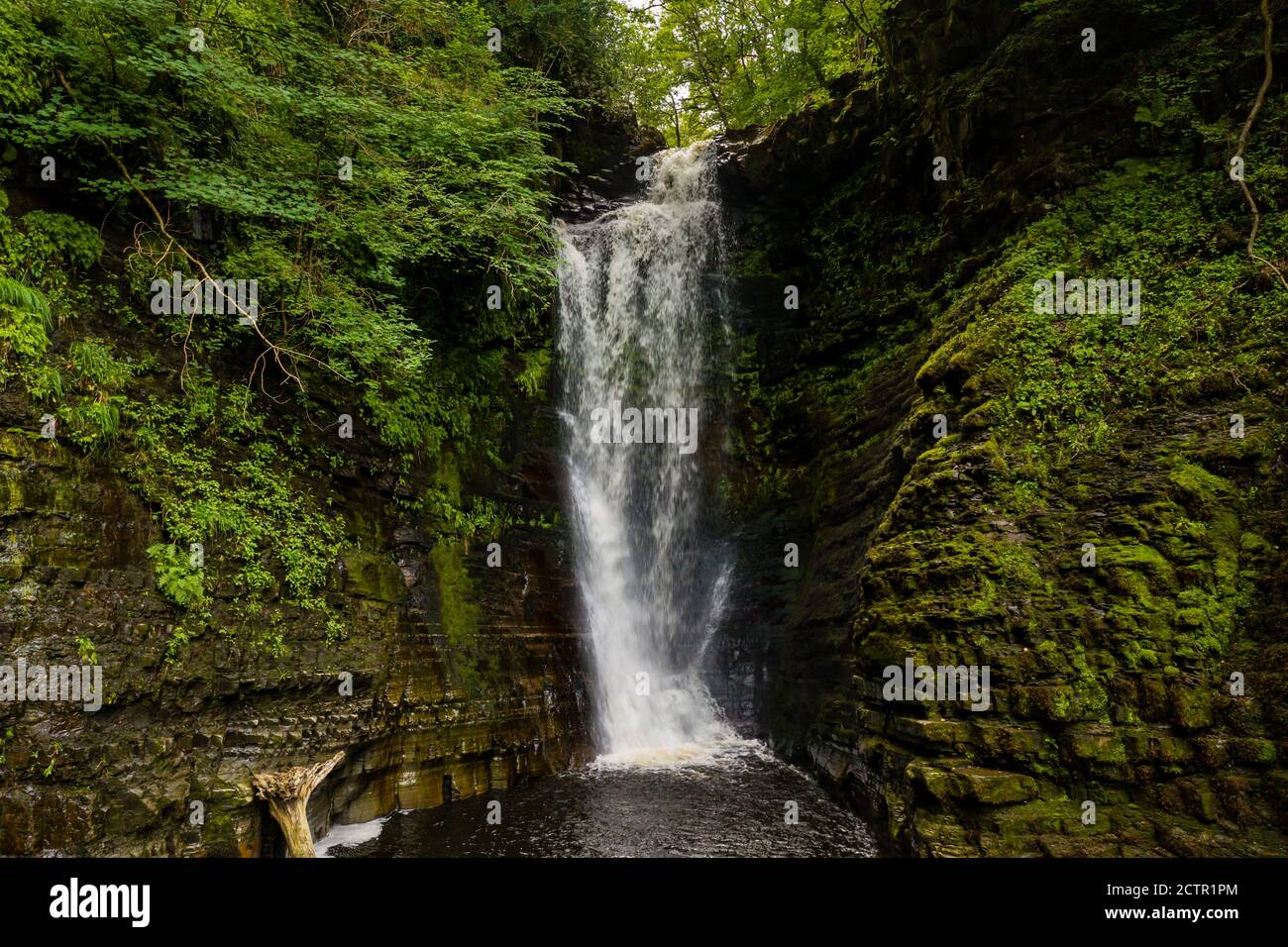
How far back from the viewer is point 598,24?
51.6ft

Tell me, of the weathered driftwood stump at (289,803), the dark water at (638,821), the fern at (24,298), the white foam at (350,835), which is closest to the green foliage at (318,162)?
the fern at (24,298)

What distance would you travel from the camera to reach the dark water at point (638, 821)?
6594 mm

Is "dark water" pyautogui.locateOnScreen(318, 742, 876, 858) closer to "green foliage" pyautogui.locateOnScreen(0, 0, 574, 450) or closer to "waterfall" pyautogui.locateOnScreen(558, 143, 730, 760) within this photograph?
"waterfall" pyautogui.locateOnScreen(558, 143, 730, 760)

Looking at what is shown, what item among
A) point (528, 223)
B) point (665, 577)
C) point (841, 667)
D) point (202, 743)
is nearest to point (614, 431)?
point (665, 577)

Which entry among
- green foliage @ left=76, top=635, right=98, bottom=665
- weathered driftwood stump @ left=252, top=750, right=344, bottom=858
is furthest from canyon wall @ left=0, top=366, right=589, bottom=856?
weathered driftwood stump @ left=252, top=750, right=344, bottom=858

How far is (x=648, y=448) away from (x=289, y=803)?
8049mm

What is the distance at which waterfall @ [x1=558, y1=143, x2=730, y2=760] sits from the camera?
1106 cm

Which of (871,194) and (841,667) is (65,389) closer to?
(841,667)

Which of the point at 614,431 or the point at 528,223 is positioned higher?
the point at 528,223

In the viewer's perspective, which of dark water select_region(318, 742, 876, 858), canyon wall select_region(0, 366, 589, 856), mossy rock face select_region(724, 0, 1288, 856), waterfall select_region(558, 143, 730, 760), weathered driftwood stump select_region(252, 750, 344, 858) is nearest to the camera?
mossy rock face select_region(724, 0, 1288, 856)

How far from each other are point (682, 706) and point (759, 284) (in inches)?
325

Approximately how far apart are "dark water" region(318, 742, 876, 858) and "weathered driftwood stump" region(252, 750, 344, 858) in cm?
47

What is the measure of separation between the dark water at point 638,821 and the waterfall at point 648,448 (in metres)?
1.55

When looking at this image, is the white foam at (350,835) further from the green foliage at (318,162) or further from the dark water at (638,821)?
the green foliage at (318,162)
